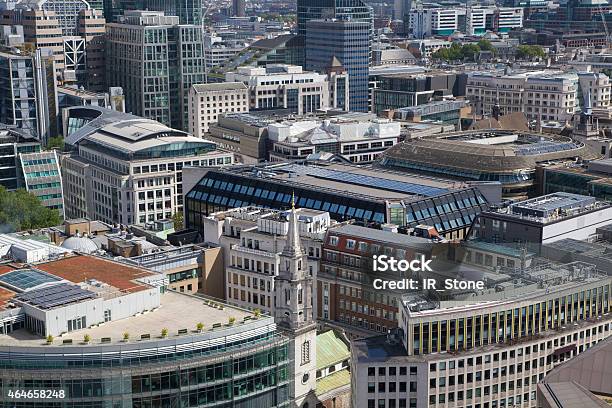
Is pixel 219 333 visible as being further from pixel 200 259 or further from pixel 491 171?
pixel 491 171

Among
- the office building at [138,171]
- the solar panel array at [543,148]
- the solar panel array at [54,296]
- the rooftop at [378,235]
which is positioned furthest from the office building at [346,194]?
the solar panel array at [54,296]

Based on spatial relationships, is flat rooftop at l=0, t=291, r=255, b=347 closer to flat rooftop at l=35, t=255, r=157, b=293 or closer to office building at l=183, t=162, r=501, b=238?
flat rooftop at l=35, t=255, r=157, b=293

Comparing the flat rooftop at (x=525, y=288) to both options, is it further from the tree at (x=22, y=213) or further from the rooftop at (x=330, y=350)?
the tree at (x=22, y=213)

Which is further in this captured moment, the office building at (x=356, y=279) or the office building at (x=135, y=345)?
the office building at (x=356, y=279)

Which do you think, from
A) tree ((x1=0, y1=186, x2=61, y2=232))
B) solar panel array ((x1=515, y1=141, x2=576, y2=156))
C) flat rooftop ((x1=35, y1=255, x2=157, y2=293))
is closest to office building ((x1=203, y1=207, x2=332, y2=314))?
flat rooftop ((x1=35, y1=255, x2=157, y2=293))

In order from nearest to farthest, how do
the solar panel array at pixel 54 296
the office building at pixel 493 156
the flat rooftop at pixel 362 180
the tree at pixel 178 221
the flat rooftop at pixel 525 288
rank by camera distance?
1. the solar panel array at pixel 54 296
2. the flat rooftop at pixel 525 288
3. the flat rooftop at pixel 362 180
4. the office building at pixel 493 156
5. the tree at pixel 178 221

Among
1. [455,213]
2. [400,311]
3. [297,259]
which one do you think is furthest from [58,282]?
[455,213]

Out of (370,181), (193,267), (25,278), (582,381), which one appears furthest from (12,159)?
(582,381)
